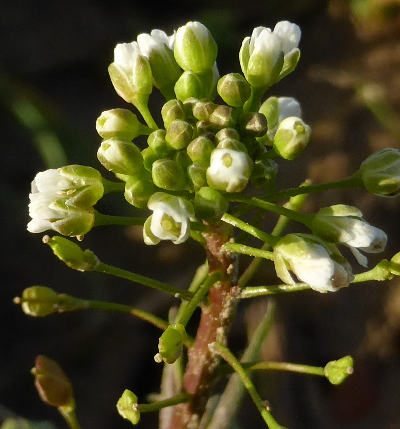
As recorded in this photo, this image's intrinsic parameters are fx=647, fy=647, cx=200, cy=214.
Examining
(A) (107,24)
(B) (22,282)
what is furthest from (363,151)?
(B) (22,282)

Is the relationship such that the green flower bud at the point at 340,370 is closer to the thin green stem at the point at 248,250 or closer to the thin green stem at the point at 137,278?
the thin green stem at the point at 248,250

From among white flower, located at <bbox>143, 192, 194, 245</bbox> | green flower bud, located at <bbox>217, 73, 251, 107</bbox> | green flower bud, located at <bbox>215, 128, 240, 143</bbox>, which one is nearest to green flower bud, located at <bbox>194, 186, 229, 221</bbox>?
white flower, located at <bbox>143, 192, 194, 245</bbox>

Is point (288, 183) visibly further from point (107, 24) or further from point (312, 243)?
point (312, 243)

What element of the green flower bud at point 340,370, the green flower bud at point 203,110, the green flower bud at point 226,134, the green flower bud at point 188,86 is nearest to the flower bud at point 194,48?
the green flower bud at point 188,86

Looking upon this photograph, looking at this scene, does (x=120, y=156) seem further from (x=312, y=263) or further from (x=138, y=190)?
(x=312, y=263)

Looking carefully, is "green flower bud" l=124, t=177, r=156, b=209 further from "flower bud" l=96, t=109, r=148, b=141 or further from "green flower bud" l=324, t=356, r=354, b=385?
"green flower bud" l=324, t=356, r=354, b=385

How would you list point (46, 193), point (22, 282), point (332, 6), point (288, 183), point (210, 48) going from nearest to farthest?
point (46, 193)
point (210, 48)
point (22, 282)
point (288, 183)
point (332, 6)
